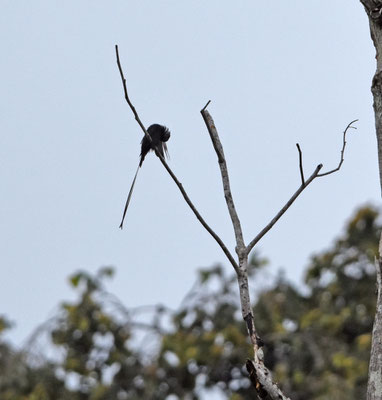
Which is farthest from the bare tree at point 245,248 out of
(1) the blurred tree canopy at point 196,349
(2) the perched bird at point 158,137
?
(1) the blurred tree canopy at point 196,349

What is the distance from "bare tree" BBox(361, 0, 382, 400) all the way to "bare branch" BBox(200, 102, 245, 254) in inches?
14.6

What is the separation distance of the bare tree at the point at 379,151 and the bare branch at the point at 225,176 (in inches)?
14.6

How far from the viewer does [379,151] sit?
7.55ft

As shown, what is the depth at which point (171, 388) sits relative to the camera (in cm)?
810

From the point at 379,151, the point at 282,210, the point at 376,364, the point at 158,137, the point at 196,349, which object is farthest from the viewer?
the point at 196,349

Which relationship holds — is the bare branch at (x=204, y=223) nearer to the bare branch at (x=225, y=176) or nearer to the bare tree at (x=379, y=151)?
the bare branch at (x=225, y=176)

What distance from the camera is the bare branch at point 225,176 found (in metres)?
2.34

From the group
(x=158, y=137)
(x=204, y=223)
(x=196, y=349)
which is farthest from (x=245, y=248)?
(x=196, y=349)

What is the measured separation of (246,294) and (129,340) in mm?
6331

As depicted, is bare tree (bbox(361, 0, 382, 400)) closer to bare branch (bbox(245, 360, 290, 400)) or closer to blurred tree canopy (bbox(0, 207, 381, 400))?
bare branch (bbox(245, 360, 290, 400))

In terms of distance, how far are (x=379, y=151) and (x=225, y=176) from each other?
418 millimetres

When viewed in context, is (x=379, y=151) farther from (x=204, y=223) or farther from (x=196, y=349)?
(x=196, y=349)

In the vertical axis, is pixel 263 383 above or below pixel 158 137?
below

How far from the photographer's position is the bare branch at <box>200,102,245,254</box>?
2340 millimetres
